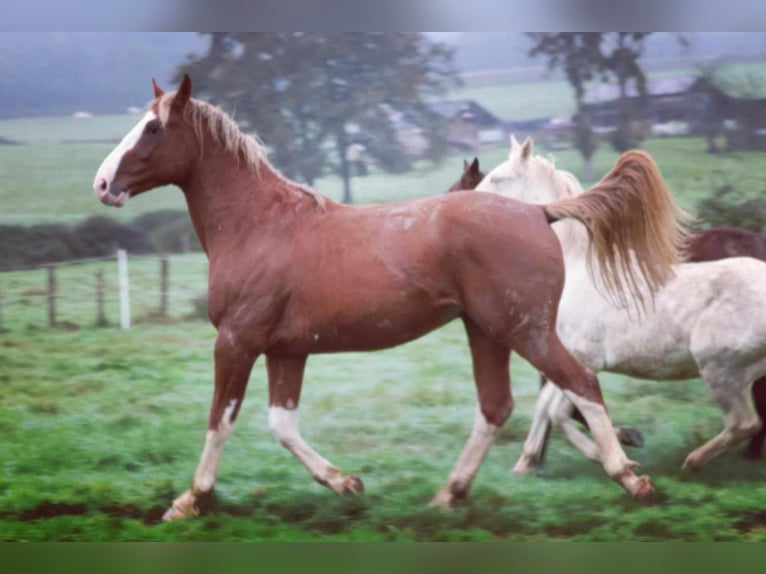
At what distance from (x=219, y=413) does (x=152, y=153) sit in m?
1.19

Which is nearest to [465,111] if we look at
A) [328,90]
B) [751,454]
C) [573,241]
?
[328,90]

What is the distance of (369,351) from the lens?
15.4 ft

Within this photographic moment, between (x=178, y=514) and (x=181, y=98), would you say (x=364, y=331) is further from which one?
(x=181, y=98)

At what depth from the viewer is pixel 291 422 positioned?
185 inches

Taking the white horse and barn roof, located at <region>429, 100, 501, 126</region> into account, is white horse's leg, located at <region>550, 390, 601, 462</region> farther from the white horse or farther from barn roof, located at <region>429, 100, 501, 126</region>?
barn roof, located at <region>429, 100, 501, 126</region>

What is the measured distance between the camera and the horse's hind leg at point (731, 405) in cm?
462

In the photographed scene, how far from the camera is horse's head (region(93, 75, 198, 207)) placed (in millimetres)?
4574

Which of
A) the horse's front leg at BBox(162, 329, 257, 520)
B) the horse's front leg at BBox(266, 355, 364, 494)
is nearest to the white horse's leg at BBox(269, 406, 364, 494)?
the horse's front leg at BBox(266, 355, 364, 494)

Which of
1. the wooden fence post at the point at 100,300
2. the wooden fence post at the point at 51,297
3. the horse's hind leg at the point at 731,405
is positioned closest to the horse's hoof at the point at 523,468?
the horse's hind leg at the point at 731,405

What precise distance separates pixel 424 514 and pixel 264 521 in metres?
0.73

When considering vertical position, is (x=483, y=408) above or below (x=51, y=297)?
below

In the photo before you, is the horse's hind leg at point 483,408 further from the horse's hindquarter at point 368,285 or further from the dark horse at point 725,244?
the dark horse at point 725,244

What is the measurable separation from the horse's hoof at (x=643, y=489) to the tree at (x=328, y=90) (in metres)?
1.88

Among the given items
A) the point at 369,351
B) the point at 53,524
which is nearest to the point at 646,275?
the point at 369,351
